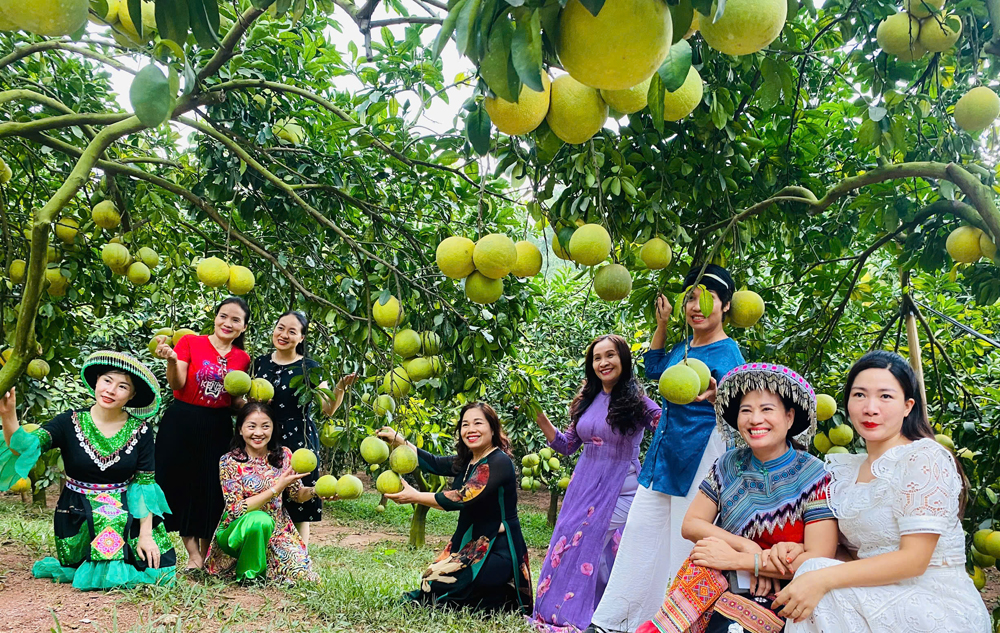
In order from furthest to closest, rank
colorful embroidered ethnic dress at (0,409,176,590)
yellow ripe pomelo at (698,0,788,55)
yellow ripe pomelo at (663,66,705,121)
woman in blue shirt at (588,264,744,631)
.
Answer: colorful embroidered ethnic dress at (0,409,176,590), woman in blue shirt at (588,264,744,631), yellow ripe pomelo at (663,66,705,121), yellow ripe pomelo at (698,0,788,55)

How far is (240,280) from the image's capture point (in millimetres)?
2945

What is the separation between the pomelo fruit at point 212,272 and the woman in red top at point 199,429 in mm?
691

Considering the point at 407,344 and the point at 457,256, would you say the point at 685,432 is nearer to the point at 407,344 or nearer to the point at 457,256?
the point at 407,344

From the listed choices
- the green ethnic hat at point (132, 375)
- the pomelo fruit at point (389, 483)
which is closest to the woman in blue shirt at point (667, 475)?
the pomelo fruit at point (389, 483)

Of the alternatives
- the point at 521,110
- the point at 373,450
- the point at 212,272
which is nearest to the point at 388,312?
the point at 373,450

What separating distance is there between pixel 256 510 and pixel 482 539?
1.17 metres

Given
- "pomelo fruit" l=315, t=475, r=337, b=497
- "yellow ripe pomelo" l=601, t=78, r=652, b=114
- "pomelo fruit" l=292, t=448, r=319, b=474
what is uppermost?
"yellow ripe pomelo" l=601, t=78, r=652, b=114

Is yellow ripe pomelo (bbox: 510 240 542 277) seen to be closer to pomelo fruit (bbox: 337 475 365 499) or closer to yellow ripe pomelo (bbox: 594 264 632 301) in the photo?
yellow ripe pomelo (bbox: 594 264 632 301)

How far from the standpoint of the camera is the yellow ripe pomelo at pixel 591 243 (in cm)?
171

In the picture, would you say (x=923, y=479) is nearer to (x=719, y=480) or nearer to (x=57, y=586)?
(x=719, y=480)

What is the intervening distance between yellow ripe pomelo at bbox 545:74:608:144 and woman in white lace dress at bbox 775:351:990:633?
1.40m

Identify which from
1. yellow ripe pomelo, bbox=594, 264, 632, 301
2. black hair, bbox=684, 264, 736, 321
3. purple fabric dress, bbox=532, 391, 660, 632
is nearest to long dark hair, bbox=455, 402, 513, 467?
purple fabric dress, bbox=532, 391, 660, 632

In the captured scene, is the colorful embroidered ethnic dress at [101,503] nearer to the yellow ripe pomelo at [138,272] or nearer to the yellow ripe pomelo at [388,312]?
the yellow ripe pomelo at [138,272]

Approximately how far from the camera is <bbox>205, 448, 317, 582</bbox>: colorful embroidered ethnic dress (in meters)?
3.63
